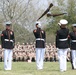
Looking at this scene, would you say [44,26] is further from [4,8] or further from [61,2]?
[4,8]

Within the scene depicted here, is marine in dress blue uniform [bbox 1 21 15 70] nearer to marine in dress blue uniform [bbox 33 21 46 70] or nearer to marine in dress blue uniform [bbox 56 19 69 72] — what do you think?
marine in dress blue uniform [bbox 33 21 46 70]

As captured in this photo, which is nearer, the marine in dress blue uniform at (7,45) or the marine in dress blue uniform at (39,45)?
the marine in dress blue uniform at (7,45)

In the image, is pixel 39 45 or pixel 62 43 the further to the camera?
pixel 39 45

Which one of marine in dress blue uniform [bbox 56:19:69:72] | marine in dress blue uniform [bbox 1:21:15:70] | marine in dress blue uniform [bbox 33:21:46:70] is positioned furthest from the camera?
marine in dress blue uniform [bbox 33:21:46:70]

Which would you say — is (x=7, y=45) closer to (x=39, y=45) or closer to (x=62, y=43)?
(x=39, y=45)

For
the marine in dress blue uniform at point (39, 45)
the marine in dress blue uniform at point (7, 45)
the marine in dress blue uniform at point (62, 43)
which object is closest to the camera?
the marine in dress blue uniform at point (62, 43)

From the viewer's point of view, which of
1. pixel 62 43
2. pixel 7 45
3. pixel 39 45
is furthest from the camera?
pixel 39 45

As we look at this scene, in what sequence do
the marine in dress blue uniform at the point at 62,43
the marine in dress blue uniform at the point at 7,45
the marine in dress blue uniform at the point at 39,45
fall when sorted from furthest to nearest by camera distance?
the marine in dress blue uniform at the point at 39,45 < the marine in dress blue uniform at the point at 7,45 < the marine in dress blue uniform at the point at 62,43

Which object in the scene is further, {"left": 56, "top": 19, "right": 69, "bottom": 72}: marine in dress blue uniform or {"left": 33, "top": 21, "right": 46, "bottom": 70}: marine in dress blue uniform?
{"left": 33, "top": 21, "right": 46, "bottom": 70}: marine in dress blue uniform

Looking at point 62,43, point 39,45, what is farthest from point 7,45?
point 62,43

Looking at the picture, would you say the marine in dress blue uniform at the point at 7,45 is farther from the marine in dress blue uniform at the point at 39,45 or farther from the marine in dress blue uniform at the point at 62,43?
the marine in dress blue uniform at the point at 62,43

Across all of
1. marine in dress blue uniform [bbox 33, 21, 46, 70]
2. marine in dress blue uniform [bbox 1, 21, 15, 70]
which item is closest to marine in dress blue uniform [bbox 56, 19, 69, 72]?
marine in dress blue uniform [bbox 33, 21, 46, 70]

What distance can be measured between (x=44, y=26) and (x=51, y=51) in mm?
14582

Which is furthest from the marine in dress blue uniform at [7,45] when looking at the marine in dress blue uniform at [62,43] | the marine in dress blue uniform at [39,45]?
the marine in dress blue uniform at [62,43]
